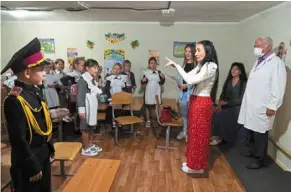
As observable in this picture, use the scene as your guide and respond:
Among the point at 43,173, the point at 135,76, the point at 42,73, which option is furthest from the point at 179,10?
the point at 43,173

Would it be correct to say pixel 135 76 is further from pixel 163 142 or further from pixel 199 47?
pixel 199 47

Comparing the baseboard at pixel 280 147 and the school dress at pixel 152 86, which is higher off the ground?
the school dress at pixel 152 86

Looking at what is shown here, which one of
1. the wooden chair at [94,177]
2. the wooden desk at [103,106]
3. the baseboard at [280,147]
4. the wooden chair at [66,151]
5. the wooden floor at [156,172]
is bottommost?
the wooden floor at [156,172]

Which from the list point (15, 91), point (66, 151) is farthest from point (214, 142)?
point (15, 91)

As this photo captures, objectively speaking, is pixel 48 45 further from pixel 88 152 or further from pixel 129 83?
pixel 88 152

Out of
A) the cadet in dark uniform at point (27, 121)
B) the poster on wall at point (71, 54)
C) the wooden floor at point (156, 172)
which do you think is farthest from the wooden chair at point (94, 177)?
the poster on wall at point (71, 54)

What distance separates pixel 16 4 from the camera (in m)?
3.41

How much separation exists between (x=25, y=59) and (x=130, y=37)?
3772 mm

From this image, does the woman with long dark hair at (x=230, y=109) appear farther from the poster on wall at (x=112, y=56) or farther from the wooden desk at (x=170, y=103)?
the poster on wall at (x=112, y=56)

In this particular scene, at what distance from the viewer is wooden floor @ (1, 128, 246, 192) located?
8.16 ft

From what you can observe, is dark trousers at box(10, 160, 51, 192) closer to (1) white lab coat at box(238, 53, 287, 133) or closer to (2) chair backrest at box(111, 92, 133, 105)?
(2) chair backrest at box(111, 92, 133, 105)

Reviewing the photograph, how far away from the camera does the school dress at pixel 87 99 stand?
2.94 meters

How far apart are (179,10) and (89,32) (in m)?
2.17

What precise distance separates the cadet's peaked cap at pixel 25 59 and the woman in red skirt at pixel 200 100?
1.32 m
